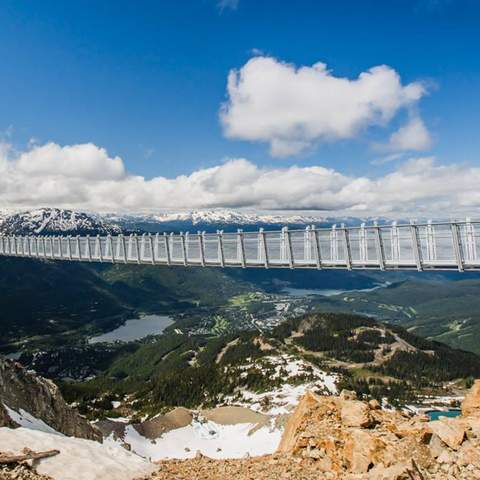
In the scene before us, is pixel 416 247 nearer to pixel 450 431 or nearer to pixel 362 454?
pixel 450 431

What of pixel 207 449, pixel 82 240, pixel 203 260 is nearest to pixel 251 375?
pixel 207 449

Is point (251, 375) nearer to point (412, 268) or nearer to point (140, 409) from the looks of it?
point (140, 409)

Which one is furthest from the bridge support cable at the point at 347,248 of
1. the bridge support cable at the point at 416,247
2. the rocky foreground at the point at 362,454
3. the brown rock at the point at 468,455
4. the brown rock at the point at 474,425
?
the brown rock at the point at 468,455

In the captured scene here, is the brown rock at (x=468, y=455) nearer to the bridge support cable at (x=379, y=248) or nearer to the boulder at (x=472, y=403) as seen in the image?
the boulder at (x=472, y=403)

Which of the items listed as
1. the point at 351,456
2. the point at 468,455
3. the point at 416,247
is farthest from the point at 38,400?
the point at 416,247

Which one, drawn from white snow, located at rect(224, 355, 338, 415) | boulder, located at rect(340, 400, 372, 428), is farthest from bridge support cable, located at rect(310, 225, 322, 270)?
white snow, located at rect(224, 355, 338, 415)

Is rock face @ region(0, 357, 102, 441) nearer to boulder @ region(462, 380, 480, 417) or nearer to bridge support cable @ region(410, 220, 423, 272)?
boulder @ region(462, 380, 480, 417)
